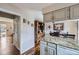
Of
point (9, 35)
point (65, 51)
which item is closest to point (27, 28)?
point (9, 35)

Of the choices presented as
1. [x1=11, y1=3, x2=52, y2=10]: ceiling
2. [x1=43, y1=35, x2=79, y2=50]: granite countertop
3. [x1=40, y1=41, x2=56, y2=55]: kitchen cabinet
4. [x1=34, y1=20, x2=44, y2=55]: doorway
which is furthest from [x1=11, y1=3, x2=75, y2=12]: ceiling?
[x1=40, y1=41, x2=56, y2=55]: kitchen cabinet

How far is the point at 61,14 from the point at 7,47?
1.08m

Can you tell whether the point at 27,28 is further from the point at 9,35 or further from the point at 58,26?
the point at 58,26

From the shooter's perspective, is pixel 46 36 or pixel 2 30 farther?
pixel 46 36

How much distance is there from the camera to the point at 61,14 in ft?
5.96

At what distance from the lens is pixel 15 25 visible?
1.75 meters

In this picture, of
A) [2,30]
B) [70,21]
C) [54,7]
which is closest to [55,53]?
[70,21]

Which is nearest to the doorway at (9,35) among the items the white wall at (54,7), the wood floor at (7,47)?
the wood floor at (7,47)

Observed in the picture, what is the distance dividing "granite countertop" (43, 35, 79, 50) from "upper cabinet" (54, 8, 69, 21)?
0.34 m

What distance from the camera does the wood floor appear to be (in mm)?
1691

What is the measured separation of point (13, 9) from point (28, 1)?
0.29m

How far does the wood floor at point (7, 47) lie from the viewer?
5.55ft

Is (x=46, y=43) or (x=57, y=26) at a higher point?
(x=57, y=26)
